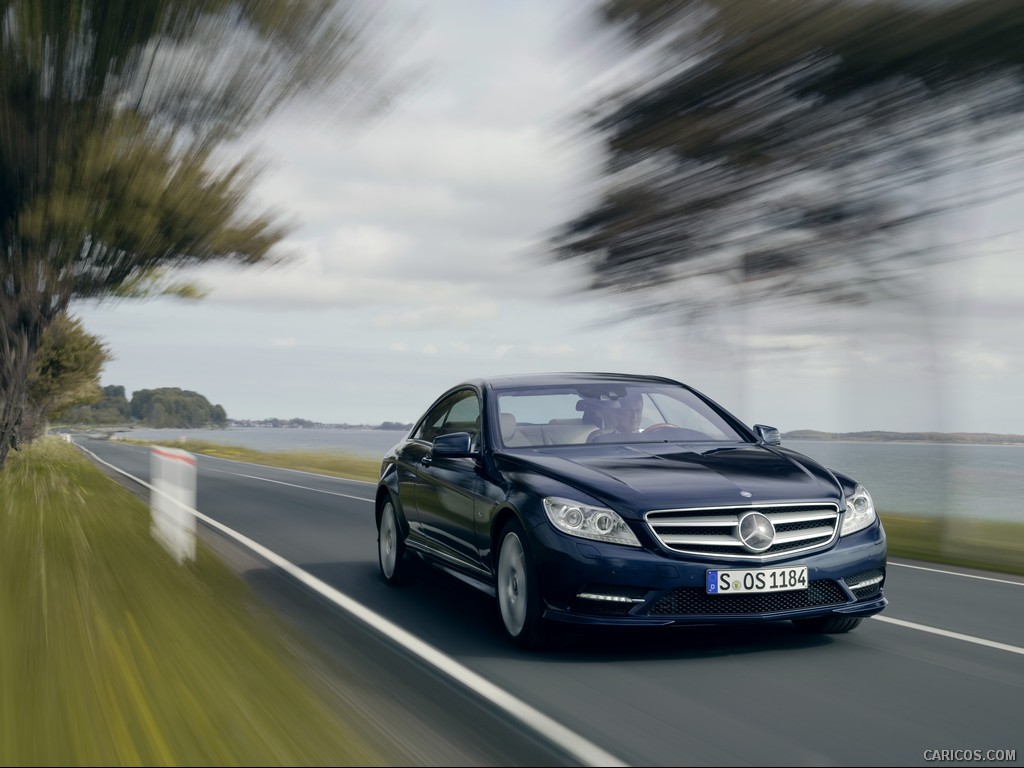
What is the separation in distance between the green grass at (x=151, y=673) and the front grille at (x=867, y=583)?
2874mm

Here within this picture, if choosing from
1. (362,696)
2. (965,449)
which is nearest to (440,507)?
(362,696)

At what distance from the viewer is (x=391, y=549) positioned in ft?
30.9

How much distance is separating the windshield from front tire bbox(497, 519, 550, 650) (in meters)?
0.92

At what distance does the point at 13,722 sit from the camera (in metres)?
4.76

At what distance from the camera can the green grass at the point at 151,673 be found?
442 cm

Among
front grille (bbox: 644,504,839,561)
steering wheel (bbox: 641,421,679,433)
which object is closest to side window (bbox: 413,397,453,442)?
steering wheel (bbox: 641,421,679,433)

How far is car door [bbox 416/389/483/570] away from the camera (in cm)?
742

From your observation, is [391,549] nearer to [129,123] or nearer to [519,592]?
[519,592]

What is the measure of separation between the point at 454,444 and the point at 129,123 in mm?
10442

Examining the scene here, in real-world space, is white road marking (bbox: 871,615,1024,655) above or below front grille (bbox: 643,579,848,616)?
below

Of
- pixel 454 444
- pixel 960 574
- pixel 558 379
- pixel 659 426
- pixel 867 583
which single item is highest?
pixel 558 379

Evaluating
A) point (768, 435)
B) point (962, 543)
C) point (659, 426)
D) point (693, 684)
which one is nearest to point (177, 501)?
point (659, 426)

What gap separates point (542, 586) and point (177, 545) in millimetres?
5629

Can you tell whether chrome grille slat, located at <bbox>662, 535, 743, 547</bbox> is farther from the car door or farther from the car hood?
the car door
